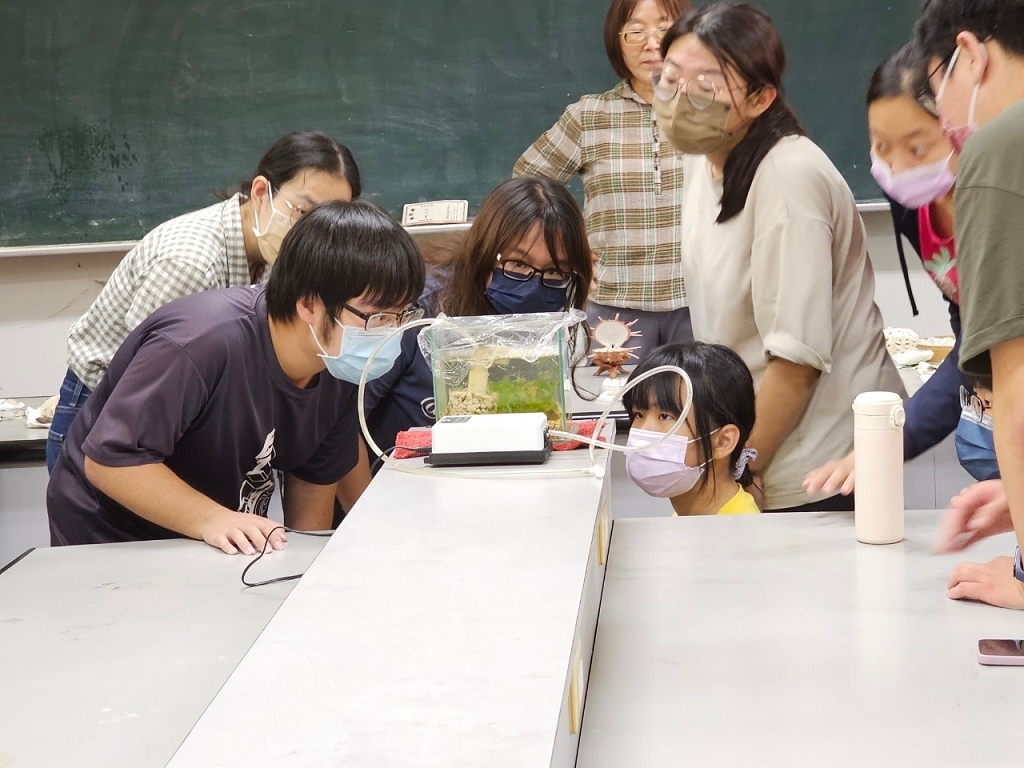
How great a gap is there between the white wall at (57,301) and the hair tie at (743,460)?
7.00 feet

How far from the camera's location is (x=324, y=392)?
69.2 inches

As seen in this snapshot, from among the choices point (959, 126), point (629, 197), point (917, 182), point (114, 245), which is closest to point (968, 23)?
point (959, 126)

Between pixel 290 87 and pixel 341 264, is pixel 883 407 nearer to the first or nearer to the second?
pixel 341 264

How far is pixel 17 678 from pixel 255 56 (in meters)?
2.92

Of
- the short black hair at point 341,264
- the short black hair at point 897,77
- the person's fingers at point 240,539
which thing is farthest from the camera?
the short black hair at point 341,264

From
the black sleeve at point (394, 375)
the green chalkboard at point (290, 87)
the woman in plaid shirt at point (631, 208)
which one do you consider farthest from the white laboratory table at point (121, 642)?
the green chalkboard at point (290, 87)

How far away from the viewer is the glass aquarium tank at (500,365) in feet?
4.94

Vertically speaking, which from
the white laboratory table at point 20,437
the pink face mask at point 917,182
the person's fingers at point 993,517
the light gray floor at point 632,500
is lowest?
the light gray floor at point 632,500

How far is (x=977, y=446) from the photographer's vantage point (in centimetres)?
169

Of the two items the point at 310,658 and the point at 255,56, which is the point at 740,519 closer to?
the point at 310,658

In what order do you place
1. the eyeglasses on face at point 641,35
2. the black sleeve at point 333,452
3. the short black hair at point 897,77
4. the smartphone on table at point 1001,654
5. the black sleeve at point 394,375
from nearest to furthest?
the smartphone on table at point 1001,654, the short black hair at point 897,77, the black sleeve at point 333,452, the black sleeve at point 394,375, the eyeglasses on face at point 641,35

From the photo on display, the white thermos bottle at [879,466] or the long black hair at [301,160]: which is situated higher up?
the long black hair at [301,160]

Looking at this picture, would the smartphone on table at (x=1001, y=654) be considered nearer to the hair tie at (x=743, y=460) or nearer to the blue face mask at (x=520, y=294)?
the hair tie at (x=743, y=460)

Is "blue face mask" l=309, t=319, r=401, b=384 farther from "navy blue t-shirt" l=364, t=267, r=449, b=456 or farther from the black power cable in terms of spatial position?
"navy blue t-shirt" l=364, t=267, r=449, b=456
